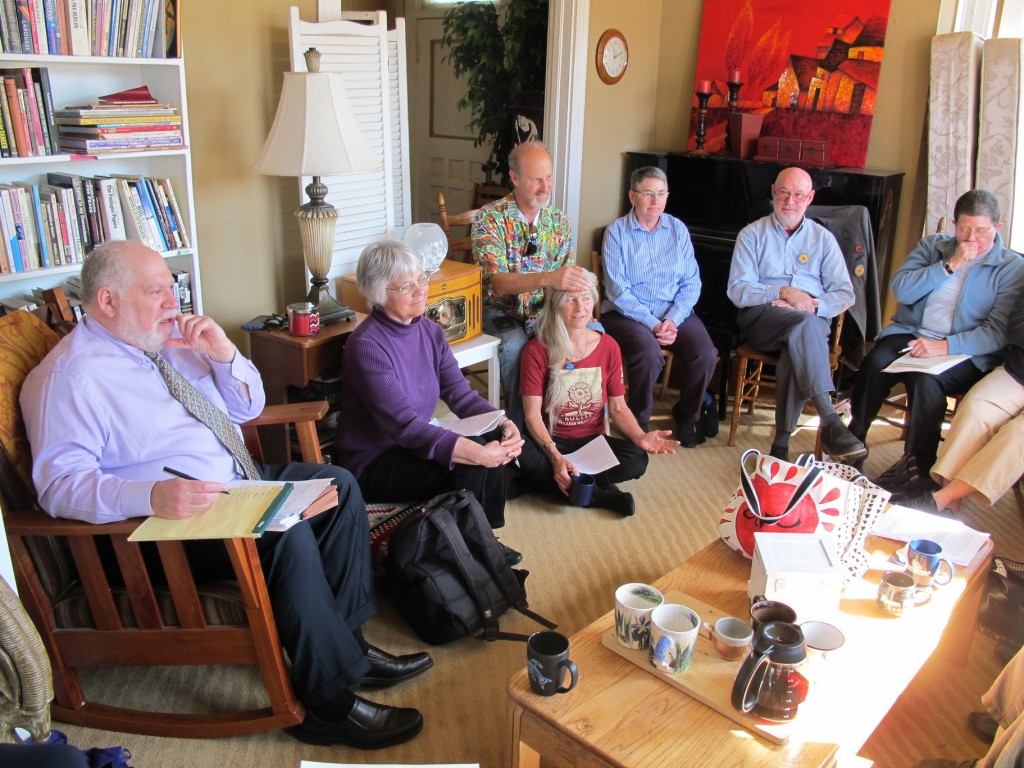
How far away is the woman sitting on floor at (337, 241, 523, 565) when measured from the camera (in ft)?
8.23

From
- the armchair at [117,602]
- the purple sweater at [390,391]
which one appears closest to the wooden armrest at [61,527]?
the armchair at [117,602]

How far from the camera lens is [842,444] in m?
3.29

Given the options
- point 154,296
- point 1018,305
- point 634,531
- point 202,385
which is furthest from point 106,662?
point 1018,305

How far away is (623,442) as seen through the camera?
126 inches

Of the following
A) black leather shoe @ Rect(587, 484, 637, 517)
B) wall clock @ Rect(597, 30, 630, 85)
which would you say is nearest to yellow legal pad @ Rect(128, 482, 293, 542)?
black leather shoe @ Rect(587, 484, 637, 517)

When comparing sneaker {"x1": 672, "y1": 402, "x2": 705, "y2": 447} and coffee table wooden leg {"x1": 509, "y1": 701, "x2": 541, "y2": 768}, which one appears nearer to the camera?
coffee table wooden leg {"x1": 509, "y1": 701, "x2": 541, "y2": 768}

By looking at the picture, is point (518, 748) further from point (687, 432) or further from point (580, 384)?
point (687, 432)

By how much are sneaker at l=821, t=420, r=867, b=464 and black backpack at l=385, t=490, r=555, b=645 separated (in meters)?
1.52

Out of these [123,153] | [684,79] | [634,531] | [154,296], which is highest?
[684,79]

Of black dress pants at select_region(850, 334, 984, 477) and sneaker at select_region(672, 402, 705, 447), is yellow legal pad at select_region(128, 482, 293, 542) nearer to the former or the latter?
sneaker at select_region(672, 402, 705, 447)

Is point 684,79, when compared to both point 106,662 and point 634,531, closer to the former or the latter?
point 634,531

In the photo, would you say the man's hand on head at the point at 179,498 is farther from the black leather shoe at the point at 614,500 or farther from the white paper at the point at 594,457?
the black leather shoe at the point at 614,500

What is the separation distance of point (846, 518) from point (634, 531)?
3.31ft

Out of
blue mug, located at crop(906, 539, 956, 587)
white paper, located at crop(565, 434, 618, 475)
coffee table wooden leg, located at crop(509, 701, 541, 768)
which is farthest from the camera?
white paper, located at crop(565, 434, 618, 475)
